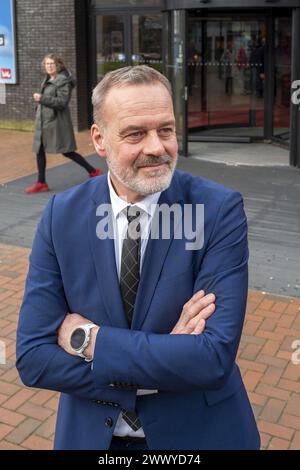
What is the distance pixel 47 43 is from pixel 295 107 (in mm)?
5994

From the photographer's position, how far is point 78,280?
1811mm

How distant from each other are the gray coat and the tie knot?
6.34m

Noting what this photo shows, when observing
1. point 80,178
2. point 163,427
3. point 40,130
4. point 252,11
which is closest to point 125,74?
point 163,427

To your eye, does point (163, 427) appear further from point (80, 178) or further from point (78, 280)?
point (80, 178)

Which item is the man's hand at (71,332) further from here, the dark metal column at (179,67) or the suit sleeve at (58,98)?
the dark metal column at (179,67)

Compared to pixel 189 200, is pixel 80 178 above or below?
below

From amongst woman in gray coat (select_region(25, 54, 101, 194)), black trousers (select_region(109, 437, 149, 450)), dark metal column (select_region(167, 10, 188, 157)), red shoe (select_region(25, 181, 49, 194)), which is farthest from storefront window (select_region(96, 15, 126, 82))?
black trousers (select_region(109, 437, 149, 450))

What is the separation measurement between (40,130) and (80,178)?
1.18 metres

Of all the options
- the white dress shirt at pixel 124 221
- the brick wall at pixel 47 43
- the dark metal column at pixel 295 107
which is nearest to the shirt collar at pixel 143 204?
the white dress shirt at pixel 124 221

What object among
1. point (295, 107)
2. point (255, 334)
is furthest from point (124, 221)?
point (295, 107)

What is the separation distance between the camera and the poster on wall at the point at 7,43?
1300cm

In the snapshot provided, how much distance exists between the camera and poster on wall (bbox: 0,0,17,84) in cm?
1300

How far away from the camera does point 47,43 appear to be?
1286 centimetres

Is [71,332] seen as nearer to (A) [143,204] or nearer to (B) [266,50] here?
(A) [143,204]
